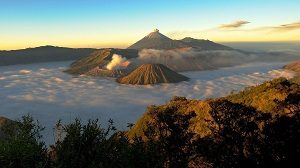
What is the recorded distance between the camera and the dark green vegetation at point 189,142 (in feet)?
139

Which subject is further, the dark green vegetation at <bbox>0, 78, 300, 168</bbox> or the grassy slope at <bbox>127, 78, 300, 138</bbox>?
the grassy slope at <bbox>127, 78, 300, 138</bbox>

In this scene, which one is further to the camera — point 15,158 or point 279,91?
point 279,91

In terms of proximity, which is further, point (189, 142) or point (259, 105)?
point (259, 105)

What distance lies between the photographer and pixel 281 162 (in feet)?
221

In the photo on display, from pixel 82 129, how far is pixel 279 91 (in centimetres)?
5909

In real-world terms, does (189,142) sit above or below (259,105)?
below

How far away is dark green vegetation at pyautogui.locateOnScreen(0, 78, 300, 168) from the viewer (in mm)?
42438

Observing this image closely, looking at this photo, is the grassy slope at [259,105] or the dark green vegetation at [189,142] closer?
the dark green vegetation at [189,142]

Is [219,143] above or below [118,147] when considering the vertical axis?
below

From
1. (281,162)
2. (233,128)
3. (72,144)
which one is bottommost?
(281,162)

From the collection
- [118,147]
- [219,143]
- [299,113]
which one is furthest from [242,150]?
[118,147]

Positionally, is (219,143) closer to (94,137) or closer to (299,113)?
(299,113)

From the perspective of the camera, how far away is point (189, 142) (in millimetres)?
64438

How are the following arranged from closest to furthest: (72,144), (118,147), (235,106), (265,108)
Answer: (72,144)
(118,147)
(235,106)
(265,108)
